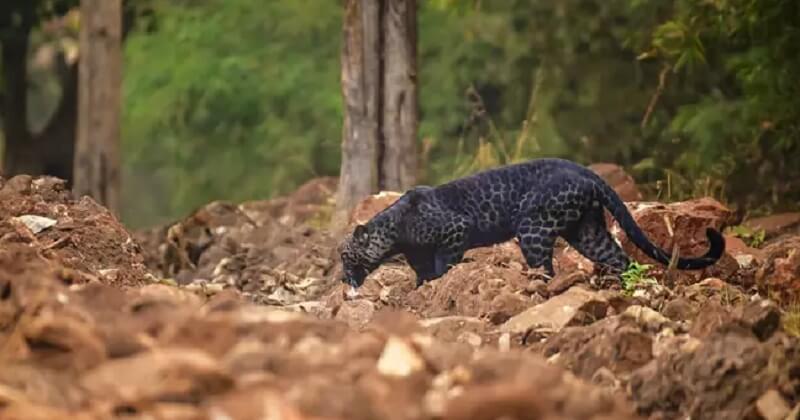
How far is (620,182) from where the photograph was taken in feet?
41.9

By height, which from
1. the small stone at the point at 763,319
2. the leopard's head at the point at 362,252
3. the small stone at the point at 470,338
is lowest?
the leopard's head at the point at 362,252

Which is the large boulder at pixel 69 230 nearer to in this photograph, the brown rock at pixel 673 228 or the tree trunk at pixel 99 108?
the brown rock at pixel 673 228

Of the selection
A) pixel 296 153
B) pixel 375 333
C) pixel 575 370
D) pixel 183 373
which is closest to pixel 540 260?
pixel 575 370

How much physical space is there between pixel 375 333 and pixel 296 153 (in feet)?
54.7

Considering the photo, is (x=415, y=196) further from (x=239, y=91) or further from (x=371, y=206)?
(x=239, y=91)

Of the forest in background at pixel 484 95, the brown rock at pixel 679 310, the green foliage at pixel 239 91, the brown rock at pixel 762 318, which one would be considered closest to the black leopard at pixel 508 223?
the brown rock at pixel 679 310

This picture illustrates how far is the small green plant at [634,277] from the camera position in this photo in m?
8.37

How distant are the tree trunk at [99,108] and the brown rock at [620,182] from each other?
5.38 m

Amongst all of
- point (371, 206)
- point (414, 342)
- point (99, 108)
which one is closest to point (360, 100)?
point (371, 206)

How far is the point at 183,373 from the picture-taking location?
13.1ft

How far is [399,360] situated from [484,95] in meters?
17.3

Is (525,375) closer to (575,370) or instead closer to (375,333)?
Result: (375,333)

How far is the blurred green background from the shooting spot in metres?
14.2

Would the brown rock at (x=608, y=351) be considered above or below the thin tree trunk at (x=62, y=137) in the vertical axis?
above
